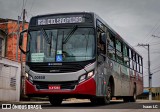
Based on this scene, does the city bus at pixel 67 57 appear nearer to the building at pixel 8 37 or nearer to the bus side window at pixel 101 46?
the bus side window at pixel 101 46

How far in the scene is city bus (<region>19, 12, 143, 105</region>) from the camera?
39.9 feet

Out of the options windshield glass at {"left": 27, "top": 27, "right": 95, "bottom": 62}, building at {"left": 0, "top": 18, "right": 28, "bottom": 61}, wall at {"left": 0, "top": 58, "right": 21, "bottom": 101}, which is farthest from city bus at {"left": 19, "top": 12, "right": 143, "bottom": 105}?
building at {"left": 0, "top": 18, "right": 28, "bottom": 61}

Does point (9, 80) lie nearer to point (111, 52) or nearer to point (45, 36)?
point (111, 52)

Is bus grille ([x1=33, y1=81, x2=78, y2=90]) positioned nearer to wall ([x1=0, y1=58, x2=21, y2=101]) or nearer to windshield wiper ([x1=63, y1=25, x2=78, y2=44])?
windshield wiper ([x1=63, y1=25, x2=78, y2=44])

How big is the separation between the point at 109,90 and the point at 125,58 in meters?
4.09

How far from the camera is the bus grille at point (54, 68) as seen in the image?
12180mm

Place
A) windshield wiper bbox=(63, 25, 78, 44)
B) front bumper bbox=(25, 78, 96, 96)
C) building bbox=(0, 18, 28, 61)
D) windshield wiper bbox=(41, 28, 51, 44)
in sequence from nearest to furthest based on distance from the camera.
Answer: front bumper bbox=(25, 78, 96, 96)
windshield wiper bbox=(63, 25, 78, 44)
windshield wiper bbox=(41, 28, 51, 44)
building bbox=(0, 18, 28, 61)

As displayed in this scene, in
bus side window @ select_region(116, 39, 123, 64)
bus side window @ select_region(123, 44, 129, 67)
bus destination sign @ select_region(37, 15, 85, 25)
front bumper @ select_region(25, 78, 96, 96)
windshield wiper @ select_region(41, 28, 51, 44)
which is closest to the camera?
front bumper @ select_region(25, 78, 96, 96)

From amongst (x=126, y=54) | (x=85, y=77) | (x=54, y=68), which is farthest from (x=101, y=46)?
(x=126, y=54)

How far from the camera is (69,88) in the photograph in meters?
12.1

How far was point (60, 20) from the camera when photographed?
43.4 ft

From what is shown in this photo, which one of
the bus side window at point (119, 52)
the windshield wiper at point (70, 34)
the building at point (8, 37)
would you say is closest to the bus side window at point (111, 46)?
the bus side window at point (119, 52)

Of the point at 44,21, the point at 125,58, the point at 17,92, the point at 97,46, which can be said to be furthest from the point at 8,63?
the point at 97,46

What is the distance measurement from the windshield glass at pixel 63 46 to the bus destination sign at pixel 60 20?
1.23ft
